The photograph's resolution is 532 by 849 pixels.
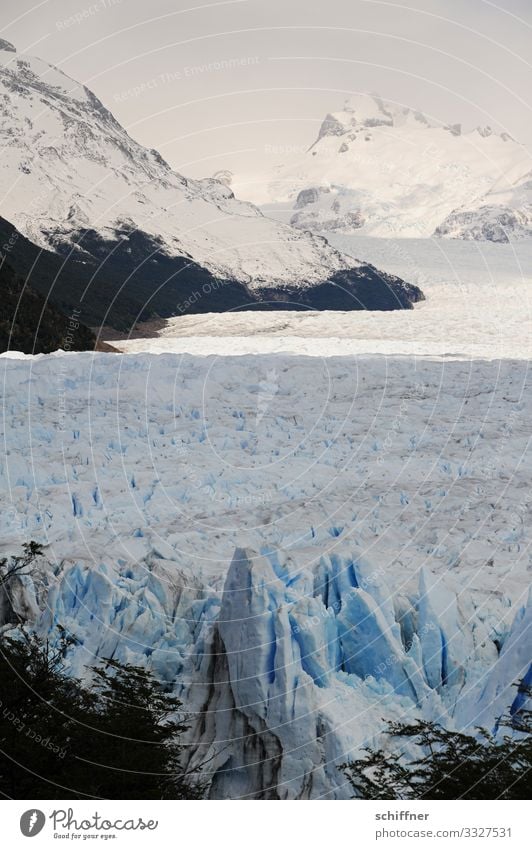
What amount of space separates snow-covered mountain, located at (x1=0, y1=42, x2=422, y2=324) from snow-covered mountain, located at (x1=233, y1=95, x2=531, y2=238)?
3156cm

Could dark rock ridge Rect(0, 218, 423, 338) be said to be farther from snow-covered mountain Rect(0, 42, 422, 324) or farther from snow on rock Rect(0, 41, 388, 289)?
snow on rock Rect(0, 41, 388, 289)

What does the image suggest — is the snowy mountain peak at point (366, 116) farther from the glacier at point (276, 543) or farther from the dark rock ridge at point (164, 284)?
the glacier at point (276, 543)

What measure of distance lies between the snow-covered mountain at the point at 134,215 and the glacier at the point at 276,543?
150 ft

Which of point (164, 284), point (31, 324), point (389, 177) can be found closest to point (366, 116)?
point (389, 177)

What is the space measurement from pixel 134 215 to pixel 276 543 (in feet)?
186

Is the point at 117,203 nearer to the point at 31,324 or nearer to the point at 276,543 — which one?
the point at 31,324

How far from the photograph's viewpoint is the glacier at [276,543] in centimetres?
1495

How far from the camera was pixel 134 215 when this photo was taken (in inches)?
2835

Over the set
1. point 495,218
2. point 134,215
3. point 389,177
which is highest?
Answer: point 389,177

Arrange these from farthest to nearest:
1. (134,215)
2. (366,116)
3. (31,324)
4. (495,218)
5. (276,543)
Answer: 1. (366,116)
2. (495,218)
3. (134,215)
4. (31,324)
5. (276,543)

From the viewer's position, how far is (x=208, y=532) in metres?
19.4

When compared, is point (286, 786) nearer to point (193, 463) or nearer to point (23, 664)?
point (23, 664)

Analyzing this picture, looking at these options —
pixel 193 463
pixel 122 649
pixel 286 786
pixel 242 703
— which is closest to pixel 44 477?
pixel 193 463
